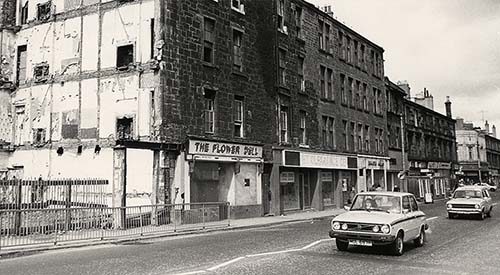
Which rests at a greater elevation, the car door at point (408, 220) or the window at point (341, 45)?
the window at point (341, 45)

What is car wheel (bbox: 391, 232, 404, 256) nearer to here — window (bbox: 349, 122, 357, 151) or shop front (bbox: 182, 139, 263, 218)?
shop front (bbox: 182, 139, 263, 218)

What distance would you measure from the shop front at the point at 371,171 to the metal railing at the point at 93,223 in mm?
20848

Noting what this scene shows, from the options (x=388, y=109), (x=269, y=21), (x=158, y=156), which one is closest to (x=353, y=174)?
(x=388, y=109)

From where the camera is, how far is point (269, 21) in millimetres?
28406

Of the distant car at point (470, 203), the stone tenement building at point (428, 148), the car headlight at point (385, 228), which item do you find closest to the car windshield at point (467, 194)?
the distant car at point (470, 203)

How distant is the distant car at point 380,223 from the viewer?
439 inches

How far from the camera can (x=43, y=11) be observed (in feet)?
84.3

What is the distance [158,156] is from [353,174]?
21.3m

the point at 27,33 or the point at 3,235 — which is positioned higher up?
the point at 27,33

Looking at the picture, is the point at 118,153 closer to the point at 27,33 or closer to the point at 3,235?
the point at 3,235

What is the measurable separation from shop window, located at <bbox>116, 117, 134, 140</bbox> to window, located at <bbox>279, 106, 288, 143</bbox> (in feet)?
34.6

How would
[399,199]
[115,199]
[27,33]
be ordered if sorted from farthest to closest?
[27,33] < [115,199] < [399,199]

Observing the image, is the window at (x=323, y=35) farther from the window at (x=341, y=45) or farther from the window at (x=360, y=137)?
the window at (x=360, y=137)

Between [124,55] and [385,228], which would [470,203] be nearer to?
[385,228]
